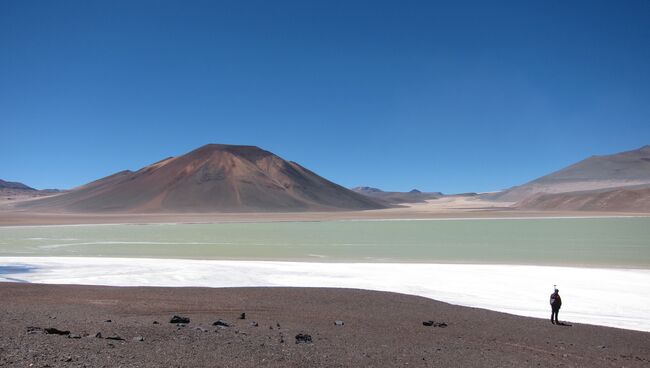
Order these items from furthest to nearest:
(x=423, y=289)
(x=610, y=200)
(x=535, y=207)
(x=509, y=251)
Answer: (x=535, y=207), (x=610, y=200), (x=509, y=251), (x=423, y=289)

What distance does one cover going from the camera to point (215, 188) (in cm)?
12700

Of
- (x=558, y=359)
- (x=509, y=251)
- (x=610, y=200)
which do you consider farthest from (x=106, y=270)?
(x=610, y=200)

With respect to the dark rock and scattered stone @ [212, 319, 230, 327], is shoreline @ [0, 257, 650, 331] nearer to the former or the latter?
scattered stone @ [212, 319, 230, 327]

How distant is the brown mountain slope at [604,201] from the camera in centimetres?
10088

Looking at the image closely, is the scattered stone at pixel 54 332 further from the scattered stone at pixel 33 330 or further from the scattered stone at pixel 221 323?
the scattered stone at pixel 221 323

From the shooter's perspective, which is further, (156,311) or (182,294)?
(182,294)

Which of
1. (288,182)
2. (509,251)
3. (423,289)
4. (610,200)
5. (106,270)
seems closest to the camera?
(423,289)

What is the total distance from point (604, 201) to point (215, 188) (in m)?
79.0

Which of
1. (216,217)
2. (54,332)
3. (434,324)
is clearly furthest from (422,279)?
(216,217)

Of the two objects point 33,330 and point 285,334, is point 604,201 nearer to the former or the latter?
point 285,334

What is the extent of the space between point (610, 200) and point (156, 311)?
112 metres

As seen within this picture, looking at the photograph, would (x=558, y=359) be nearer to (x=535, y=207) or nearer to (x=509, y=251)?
(x=509, y=251)

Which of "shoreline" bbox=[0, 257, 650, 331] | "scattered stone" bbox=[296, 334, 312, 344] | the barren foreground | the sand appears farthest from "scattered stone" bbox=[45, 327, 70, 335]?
the sand

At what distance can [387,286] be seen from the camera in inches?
623
